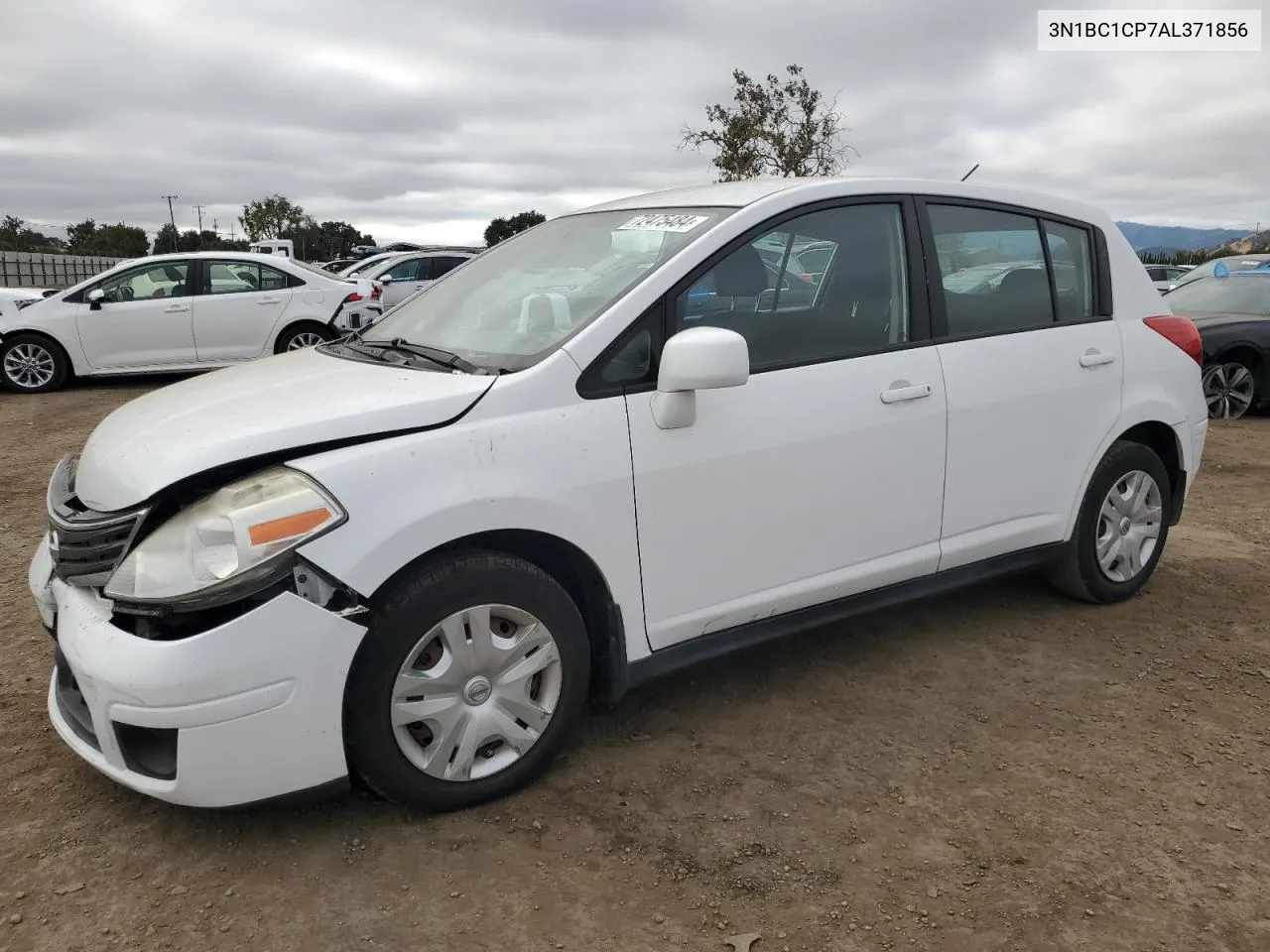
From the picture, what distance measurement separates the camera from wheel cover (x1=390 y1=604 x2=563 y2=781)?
2.55 m

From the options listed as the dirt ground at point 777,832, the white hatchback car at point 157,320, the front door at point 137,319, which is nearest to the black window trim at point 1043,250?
the dirt ground at point 777,832

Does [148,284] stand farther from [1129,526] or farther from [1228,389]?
[1228,389]

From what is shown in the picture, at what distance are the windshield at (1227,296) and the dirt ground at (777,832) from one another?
7464 mm

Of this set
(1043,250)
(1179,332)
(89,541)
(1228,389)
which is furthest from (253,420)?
(1228,389)

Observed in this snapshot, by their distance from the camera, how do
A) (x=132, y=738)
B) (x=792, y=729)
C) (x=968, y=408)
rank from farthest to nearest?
(x=968, y=408) → (x=792, y=729) → (x=132, y=738)

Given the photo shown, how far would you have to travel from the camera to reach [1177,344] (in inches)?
165

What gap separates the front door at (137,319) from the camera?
35.4 ft

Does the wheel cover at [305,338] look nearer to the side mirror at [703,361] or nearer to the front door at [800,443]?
the front door at [800,443]

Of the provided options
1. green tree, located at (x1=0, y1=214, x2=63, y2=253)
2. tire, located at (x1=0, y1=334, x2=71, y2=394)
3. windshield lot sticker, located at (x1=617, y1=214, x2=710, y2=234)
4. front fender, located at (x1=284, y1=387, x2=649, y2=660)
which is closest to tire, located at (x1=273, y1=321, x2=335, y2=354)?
tire, located at (x1=0, y1=334, x2=71, y2=394)

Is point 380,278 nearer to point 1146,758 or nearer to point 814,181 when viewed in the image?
point 814,181

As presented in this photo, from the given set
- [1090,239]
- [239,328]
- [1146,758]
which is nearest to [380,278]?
[239,328]

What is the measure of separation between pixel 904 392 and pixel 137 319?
9.94 m

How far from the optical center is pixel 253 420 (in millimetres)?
2574

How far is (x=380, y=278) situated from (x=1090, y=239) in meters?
13.8
